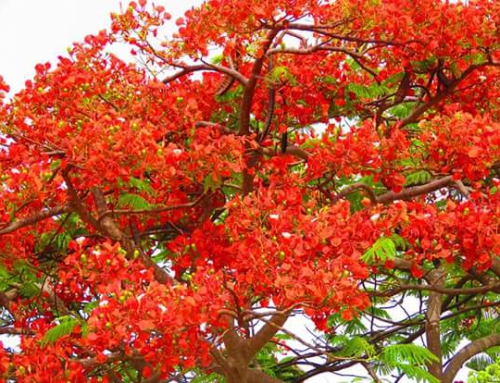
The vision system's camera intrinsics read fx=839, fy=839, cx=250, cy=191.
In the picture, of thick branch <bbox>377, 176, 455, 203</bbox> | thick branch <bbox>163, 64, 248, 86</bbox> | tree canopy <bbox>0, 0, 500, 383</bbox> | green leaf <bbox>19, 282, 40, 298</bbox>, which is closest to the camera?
tree canopy <bbox>0, 0, 500, 383</bbox>

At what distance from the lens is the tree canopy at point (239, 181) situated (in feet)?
20.1

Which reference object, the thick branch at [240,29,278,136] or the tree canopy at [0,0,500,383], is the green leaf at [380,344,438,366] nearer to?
the tree canopy at [0,0,500,383]

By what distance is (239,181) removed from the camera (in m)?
8.61

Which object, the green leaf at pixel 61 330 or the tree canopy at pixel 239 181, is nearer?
the tree canopy at pixel 239 181

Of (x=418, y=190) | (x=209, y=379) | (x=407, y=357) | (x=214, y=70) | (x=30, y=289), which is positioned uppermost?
(x=214, y=70)

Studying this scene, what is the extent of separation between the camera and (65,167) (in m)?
6.69

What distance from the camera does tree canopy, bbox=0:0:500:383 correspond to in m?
6.11

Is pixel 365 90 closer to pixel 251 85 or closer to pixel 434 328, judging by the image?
pixel 251 85

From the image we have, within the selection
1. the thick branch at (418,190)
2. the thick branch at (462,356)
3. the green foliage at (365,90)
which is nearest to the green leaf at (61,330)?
the thick branch at (418,190)

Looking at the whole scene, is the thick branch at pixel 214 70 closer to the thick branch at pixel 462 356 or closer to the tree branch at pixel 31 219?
the tree branch at pixel 31 219

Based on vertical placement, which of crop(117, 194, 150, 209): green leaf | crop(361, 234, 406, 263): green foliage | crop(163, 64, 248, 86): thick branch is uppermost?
crop(163, 64, 248, 86): thick branch

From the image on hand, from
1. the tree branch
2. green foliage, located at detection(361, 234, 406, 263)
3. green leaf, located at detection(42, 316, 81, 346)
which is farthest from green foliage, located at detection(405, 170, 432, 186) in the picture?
green leaf, located at detection(42, 316, 81, 346)

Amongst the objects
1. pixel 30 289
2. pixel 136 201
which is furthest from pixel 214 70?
pixel 30 289

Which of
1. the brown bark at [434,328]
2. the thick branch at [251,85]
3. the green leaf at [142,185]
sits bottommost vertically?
the brown bark at [434,328]
